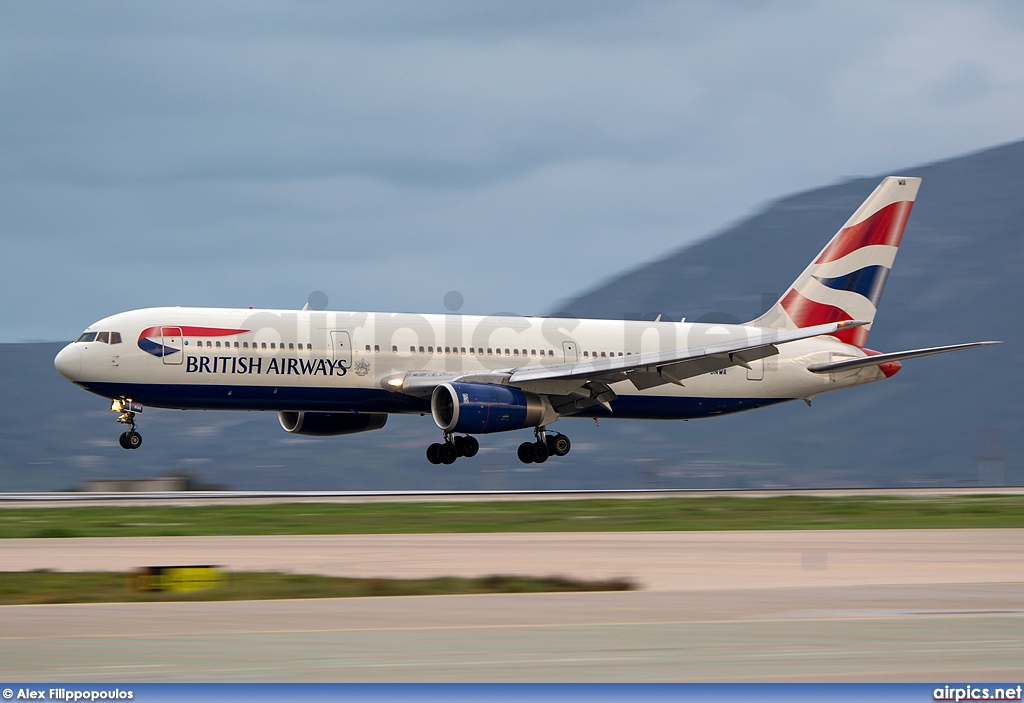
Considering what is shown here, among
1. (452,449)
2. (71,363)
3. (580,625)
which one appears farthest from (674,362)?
(580,625)

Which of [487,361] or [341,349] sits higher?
[487,361]

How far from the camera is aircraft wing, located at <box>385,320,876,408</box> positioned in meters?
47.3

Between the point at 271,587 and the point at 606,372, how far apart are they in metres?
30.0

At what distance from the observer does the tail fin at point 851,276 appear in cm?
5609

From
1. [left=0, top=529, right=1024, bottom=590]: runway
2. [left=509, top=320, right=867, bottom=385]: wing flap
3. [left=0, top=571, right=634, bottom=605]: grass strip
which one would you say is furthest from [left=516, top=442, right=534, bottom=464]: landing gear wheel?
[left=0, top=571, right=634, bottom=605]: grass strip

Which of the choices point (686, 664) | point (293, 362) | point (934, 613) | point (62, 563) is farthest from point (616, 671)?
point (293, 362)

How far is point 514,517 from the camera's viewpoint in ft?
117

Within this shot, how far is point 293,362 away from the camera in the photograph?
47.4 metres

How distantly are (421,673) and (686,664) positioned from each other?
2.29 m

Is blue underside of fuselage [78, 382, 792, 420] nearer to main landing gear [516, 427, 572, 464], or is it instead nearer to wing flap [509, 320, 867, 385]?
main landing gear [516, 427, 572, 464]

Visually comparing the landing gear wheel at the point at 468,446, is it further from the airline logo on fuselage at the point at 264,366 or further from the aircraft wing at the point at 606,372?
the airline logo on fuselage at the point at 264,366

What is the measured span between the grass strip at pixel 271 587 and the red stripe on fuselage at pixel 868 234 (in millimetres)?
38865

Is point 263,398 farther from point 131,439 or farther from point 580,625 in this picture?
point 580,625

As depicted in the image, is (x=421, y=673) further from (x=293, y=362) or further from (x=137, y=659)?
(x=293, y=362)
